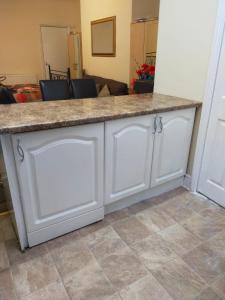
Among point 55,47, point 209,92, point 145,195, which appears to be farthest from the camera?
point 55,47

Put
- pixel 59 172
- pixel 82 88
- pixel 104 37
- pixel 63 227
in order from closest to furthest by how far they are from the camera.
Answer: pixel 59 172 → pixel 63 227 → pixel 82 88 → pixel 104 37

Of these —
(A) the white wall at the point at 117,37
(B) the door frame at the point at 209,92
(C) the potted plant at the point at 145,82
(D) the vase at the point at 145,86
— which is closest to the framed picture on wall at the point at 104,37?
(A) the white wall at the point at 117,37

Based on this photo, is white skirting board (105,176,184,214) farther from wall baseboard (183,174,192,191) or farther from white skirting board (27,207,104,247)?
white skirting board (27,207,104,247)

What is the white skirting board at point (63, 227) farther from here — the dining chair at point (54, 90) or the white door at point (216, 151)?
the dining chair at point (54, 90)

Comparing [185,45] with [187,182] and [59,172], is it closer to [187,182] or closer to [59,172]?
[187,182]

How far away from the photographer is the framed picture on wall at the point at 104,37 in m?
4.35

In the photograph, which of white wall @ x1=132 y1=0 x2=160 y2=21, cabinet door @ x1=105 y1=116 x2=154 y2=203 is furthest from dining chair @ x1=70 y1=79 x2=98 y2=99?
white wall @ x1=132 y1=0 x2=160 y2=21

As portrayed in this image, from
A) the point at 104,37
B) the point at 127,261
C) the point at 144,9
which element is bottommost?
the point at 127,261

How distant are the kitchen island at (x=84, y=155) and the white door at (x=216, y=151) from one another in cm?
19

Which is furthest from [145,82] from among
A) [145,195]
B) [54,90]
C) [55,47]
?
[55,47]

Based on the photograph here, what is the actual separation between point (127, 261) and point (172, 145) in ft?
3.43

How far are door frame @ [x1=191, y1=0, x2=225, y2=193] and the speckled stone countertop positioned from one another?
0.10 metres

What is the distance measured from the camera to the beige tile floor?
131cm

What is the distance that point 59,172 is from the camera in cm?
149
